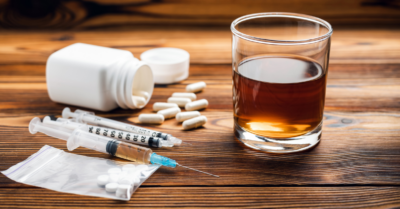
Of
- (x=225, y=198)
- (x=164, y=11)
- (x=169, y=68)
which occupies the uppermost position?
(x=164, y=11)

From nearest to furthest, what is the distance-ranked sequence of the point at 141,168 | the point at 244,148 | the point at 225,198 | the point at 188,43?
the point at 225,198
the point at 141,168
the point at 244,148
the point at 188,43

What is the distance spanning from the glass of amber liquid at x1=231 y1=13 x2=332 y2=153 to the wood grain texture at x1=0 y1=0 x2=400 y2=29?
113 centimetres

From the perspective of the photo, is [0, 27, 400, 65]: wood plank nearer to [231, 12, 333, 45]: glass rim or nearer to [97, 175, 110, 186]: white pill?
[231, 12, 333, 45]: glass rim

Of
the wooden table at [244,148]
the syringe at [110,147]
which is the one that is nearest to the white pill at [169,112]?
the wooden table at [244,148]

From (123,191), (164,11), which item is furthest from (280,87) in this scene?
(164,11)

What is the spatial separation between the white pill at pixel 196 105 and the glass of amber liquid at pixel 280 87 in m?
0.28

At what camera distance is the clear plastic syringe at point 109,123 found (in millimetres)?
1124

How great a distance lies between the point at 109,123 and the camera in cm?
120

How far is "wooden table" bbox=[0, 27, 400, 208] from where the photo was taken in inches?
34.3

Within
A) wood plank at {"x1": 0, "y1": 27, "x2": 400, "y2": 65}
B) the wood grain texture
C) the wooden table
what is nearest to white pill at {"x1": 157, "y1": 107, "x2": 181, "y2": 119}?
the wooden table


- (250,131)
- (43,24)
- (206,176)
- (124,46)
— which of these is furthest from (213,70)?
(43,24)

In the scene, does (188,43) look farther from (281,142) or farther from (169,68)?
(281,142)

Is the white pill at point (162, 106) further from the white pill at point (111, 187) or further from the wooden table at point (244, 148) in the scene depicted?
the white pill at point (111, 187)

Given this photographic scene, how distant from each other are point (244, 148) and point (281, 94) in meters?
0.22
